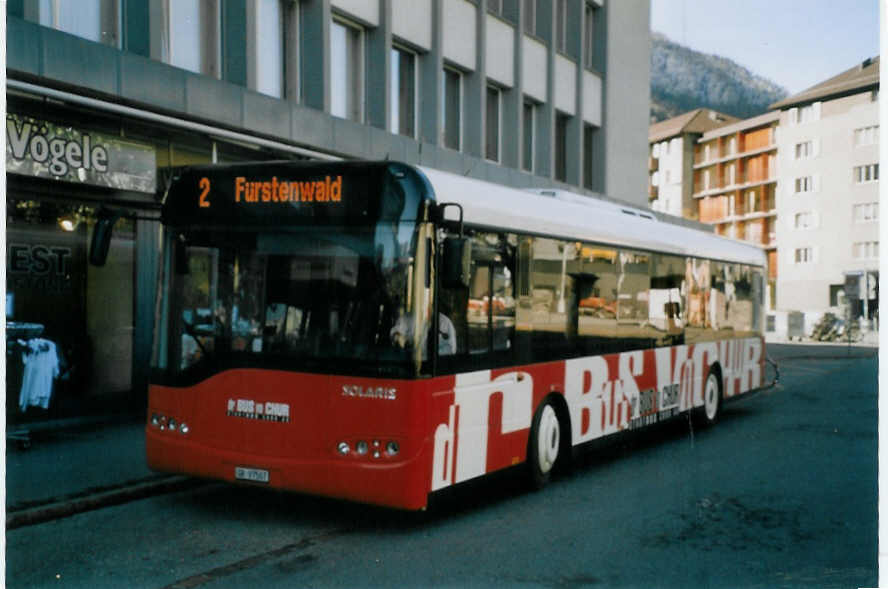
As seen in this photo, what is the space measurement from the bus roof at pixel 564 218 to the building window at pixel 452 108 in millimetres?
7885

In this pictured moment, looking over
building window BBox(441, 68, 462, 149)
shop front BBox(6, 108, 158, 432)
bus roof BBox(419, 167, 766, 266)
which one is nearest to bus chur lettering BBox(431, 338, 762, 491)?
bus roof BBox(419, 167, 766, 266)

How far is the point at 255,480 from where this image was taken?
24.4 ft

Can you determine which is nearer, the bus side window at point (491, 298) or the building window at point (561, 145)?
the bus side window at point (491, 298)

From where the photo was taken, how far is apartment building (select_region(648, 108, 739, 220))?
77.6 feet

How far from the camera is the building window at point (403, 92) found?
1908cm

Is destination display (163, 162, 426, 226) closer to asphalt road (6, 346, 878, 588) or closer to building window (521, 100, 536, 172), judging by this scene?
asphalt road (6, 346, 878, 588)

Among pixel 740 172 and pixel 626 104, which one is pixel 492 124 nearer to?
pixel 626 104

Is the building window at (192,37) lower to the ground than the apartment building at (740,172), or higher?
higher

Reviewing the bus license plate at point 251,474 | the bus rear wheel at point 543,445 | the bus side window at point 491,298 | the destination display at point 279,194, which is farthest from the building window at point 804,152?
the bus license plate at point 251,474

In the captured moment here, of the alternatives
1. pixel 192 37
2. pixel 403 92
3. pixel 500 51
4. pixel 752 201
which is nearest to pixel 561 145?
pixel 500 51

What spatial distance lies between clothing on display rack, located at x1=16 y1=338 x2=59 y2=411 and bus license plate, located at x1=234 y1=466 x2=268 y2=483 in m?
4.32

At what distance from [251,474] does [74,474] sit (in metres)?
2.61

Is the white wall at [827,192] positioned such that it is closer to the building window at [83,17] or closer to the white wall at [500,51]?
the white wall at [500,51]

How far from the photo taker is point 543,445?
30.1 feet
